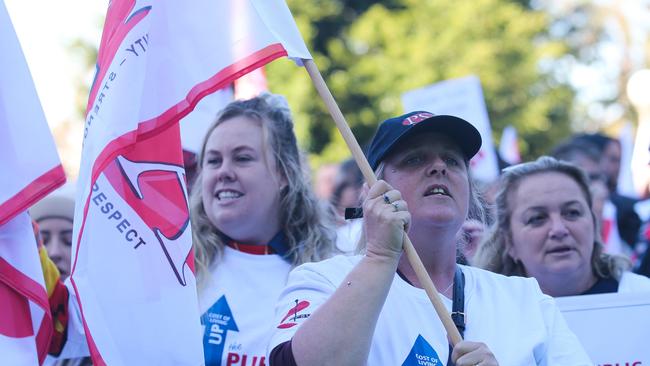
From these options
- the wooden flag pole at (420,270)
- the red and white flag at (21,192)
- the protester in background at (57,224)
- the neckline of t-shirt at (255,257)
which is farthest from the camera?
the protester in background at (57,224)

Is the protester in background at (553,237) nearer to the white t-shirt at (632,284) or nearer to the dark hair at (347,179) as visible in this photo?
the white t-shirt at (632,284)

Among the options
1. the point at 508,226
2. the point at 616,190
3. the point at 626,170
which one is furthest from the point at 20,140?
the point at 626,170

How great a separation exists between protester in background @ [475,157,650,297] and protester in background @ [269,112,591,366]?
1.34 meters

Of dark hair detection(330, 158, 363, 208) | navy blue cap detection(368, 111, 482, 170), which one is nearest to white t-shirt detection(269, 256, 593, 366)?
navy blue cap detection(368, 111, 482, 170)

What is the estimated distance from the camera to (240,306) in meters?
4.02

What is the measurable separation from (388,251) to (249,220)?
156cm

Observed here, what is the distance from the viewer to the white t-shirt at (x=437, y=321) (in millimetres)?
2889

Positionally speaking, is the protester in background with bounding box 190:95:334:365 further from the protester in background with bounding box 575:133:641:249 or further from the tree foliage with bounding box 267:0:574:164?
the tree foliage with bounding box 267:0:574:164

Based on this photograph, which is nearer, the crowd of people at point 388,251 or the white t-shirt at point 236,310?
the crowd of people at point 388,251

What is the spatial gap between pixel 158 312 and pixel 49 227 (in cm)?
212

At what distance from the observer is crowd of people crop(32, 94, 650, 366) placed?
110 inches

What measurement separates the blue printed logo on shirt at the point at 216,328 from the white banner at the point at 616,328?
4.64ft

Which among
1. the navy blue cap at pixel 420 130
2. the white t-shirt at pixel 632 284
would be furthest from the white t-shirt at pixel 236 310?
the white t-shirt at pixel 632 284

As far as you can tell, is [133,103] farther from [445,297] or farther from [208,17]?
[445,297]
